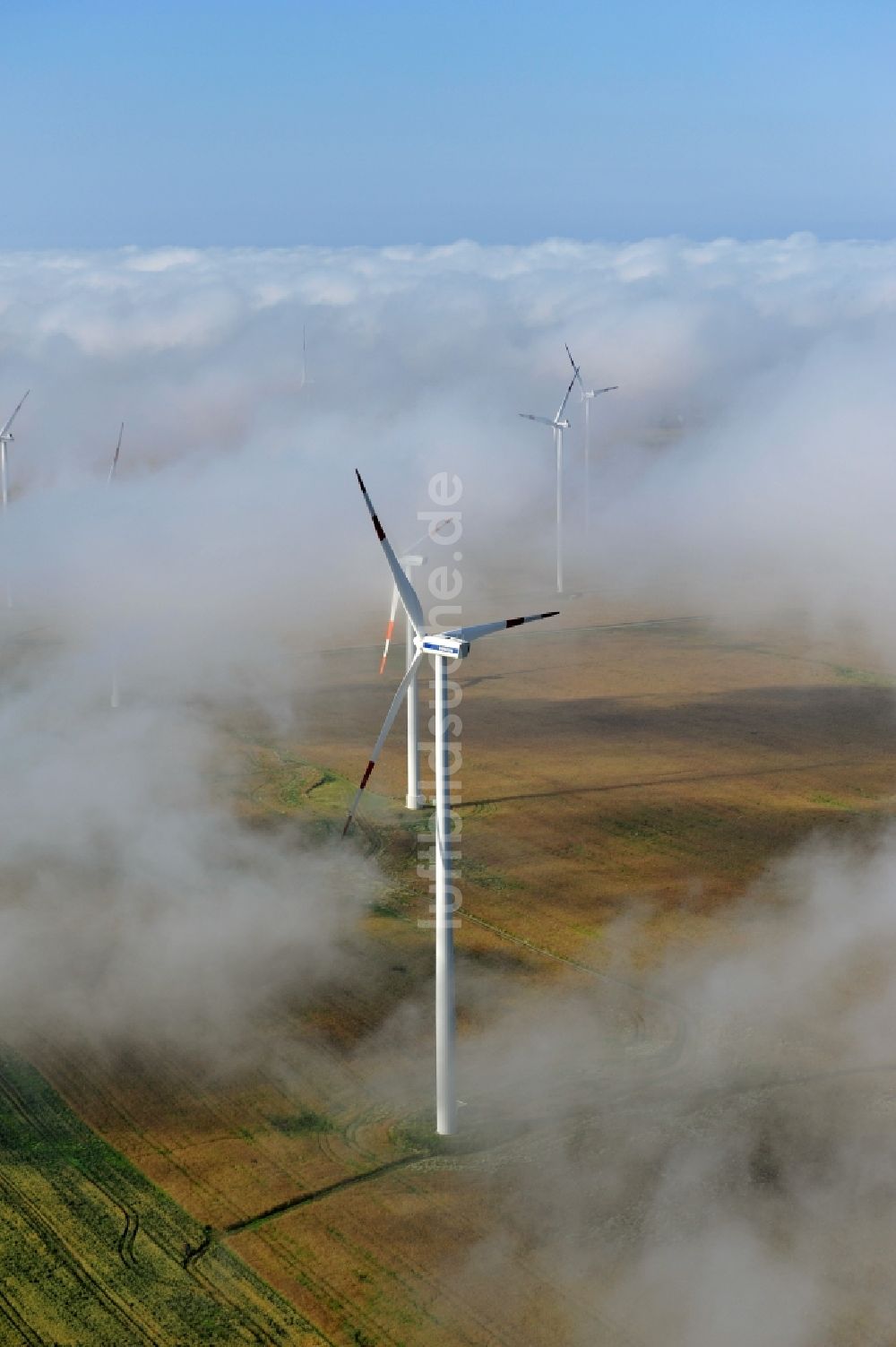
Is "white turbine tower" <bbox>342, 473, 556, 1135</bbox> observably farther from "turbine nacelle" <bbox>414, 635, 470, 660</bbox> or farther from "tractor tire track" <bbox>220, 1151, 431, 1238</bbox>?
"tractor tire track" <bbox>220, 1151, 431, 1238</bbox>

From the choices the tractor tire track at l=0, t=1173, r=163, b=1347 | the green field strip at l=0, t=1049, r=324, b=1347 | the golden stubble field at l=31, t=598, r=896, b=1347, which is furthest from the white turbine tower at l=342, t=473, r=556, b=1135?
the tractor tire track at l=0, t=1173, r=163, b=1347

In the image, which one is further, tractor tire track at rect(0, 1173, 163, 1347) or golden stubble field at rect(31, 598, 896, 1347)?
golden stubble field at rect(31, 598, 896, 1347)

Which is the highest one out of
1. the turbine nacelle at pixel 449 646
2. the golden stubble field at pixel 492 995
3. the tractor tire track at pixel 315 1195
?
the turbine nacelle at pixel 449 646

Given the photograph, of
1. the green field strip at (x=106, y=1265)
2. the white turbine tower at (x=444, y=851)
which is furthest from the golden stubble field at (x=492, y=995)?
the white turbine tower at (x=444, y=851)

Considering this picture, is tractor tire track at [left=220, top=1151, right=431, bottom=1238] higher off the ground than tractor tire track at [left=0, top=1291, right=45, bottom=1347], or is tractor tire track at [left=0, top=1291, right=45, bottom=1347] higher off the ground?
tractor tire track at [left=220, top=1151, right=431, bottom=1238]

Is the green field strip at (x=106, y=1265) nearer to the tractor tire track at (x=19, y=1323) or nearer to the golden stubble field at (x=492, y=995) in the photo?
the tractor tire track at (x=19, y=1323)

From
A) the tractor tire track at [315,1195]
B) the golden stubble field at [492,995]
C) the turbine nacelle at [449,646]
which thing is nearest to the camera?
the golden stubble field at [492,995]

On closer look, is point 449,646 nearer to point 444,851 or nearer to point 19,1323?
point 444,851

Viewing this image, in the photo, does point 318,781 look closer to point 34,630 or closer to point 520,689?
point 520,689

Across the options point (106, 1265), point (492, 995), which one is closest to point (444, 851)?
point (492, 995)
